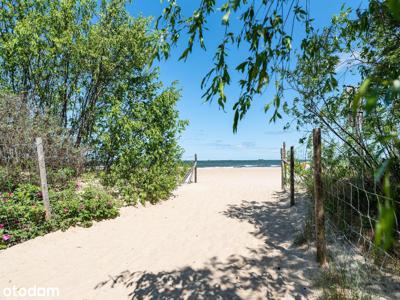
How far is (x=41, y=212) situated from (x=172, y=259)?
3.58 meters

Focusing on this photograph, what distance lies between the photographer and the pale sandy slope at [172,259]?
3.42m

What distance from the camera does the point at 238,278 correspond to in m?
3.62

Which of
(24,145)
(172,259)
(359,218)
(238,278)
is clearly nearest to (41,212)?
(24,145)

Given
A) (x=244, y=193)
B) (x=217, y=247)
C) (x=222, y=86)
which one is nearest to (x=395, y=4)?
(x=222, y=86)

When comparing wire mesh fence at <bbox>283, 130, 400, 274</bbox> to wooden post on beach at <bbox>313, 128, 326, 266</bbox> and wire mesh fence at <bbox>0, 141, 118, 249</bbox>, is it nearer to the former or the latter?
wooden post on beach at <bbox>313, 128, 326, 266</bbox>

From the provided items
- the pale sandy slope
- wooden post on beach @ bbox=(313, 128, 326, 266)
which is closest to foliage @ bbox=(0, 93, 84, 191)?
the pale sandy slope

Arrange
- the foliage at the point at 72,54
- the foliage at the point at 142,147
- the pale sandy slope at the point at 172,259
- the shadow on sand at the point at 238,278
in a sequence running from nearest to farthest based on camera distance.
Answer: the shadow on sand at the point at 238,278 → the pale sandy slope at the point at 172,259 → the foliage at the point at 142,147 → the foliage at the point at 72,54

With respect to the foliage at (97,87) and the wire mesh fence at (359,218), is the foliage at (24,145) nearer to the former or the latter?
the foliage at (97,87)

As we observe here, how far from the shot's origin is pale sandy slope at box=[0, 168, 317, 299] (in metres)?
3.42

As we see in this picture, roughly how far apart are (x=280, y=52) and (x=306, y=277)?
3.20 metres

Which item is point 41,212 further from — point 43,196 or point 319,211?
point 319,211

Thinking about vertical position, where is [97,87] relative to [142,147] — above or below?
above

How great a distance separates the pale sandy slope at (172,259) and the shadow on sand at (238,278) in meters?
0.01

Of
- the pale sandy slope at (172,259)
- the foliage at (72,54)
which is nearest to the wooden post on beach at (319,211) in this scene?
the pale sandy slope at (172,259)
